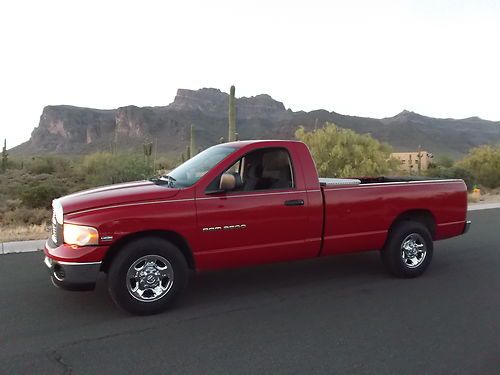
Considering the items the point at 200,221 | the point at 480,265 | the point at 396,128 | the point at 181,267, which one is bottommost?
the point at 480,265

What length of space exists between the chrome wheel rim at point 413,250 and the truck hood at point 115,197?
351cm

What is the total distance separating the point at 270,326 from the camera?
197 inches

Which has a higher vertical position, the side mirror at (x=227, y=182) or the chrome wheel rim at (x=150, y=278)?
the side mirror at (x=227, y=182)

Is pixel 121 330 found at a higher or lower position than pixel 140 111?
lower

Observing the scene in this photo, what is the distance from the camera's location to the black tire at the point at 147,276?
513 cm

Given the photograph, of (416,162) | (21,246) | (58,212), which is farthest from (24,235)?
(416,162)

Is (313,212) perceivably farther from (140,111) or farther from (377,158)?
(140,111)

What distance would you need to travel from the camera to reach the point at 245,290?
6309 mm

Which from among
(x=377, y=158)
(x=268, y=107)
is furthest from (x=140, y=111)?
(x=377, y=158)

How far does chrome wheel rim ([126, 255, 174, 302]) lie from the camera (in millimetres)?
5219

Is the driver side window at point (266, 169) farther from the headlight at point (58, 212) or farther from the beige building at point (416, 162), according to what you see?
the beige building at point (416, 162)

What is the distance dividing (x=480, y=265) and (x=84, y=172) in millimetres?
36402

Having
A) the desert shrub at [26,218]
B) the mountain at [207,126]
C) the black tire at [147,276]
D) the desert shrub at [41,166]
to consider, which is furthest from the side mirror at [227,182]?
the mountain at [207,126]

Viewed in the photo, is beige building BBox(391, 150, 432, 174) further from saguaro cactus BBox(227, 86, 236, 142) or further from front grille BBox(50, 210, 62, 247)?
front grille BBox(50, 210, 62, 247)
